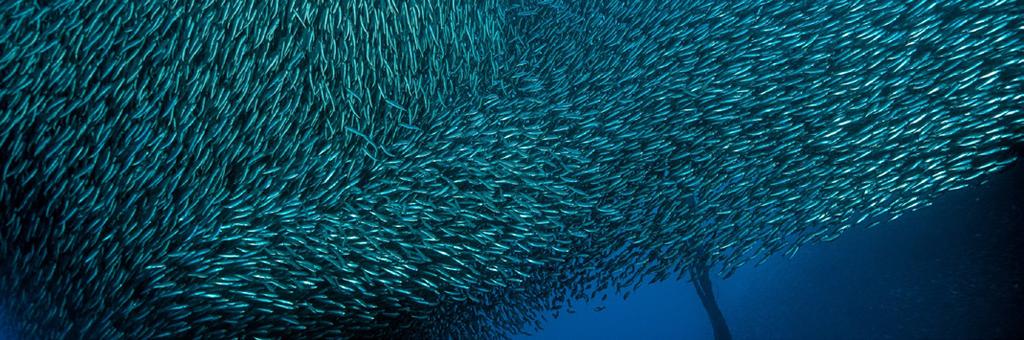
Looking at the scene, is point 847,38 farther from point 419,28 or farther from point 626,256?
point 419,28

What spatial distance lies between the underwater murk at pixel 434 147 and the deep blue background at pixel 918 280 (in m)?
1.92

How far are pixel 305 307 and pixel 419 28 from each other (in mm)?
3360

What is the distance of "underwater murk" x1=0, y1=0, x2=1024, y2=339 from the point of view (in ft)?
16.0

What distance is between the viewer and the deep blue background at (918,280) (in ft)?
27.6

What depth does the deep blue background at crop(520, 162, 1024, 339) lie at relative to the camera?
27.6 ft

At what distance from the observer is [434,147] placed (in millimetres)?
5840

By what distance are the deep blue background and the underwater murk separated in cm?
192

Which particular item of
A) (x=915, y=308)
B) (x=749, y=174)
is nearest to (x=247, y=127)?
(x=749, y=174)

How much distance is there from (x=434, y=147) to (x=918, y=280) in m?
11.3

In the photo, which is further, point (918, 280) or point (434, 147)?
point (918, 280)

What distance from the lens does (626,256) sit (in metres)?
6.27

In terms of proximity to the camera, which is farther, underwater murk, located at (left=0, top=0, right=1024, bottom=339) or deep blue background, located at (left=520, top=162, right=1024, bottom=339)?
deep blue background, located at (left=520, top=162, right=1024, bottom=339)

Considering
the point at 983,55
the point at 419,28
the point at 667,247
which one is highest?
the point at 419,28

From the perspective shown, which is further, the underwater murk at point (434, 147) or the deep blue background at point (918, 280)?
the deep blue background at point (918, 280)
